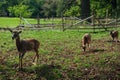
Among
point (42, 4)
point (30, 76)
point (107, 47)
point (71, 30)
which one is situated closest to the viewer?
point (30, 76)

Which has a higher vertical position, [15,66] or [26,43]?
[26,43]

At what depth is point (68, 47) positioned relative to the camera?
55.2 ft

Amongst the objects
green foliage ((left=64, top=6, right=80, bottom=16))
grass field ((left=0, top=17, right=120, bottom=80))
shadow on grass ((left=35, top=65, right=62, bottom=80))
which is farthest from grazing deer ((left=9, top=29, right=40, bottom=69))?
green foliage ((left=64, top=6, right=80, bottom=16))

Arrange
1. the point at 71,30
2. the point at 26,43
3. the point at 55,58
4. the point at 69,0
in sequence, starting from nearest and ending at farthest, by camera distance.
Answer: the point at 26,43 → the point at 55,58 → the point at 71,30 → the point at 69,0

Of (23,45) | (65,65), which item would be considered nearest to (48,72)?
(65,65)

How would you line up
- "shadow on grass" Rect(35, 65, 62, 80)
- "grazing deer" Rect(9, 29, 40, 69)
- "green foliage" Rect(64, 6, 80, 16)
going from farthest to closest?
1. "green foliage" Rect(64, 6, 80, 16)
2. "grazing deer" Rect(9, 29, 40, 69)
3. "shadow on grass" Rect(35, 65, 62, 80)

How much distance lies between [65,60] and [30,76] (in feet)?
8.65

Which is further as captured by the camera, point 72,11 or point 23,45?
point 72,11

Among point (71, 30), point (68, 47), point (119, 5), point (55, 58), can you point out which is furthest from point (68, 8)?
point (55, 58)

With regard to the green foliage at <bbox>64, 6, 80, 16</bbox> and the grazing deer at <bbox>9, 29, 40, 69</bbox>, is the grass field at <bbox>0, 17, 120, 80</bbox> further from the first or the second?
the green foliage at <bbox>64, 6, 80, 16</bbox>

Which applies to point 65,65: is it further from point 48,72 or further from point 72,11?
point 72,11

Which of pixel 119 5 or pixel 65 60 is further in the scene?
pixel 119 5

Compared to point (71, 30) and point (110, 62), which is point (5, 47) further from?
point (71, 30)

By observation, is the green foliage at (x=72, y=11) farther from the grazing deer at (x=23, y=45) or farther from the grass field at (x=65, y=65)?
the grazing deer at (x=23, y=45)
